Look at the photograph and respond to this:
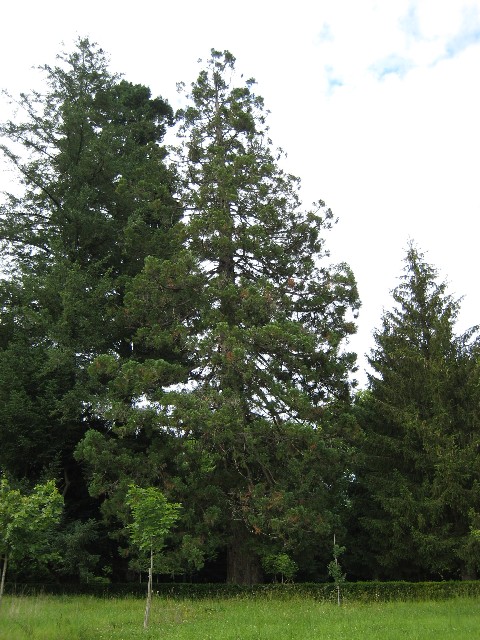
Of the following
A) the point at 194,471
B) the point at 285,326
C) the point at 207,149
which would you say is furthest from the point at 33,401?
the point at 207,149

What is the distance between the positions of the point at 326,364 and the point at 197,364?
13.4 feet

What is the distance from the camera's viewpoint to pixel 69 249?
21.5 meters

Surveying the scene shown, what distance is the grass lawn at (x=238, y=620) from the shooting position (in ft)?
32.1

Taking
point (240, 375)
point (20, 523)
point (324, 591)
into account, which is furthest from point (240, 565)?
point (20, 523)

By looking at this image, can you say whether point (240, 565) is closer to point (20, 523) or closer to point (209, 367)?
point (209, 367)

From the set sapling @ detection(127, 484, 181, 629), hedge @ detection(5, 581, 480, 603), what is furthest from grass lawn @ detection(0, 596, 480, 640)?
sapling @ detection(127, 484, 181, 629)

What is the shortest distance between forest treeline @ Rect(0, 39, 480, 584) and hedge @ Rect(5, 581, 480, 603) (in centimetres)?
80

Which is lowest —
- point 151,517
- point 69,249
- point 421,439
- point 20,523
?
point 20,523

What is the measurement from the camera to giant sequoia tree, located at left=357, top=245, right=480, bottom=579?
18.1m

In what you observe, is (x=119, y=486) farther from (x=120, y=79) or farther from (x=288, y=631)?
(x=120, y=79)

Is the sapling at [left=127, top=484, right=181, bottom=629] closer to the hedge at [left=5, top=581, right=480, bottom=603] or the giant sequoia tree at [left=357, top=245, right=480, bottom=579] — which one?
the hedge at [left=5, top=581, right=480, bottom=603]

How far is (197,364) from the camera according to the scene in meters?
18.2

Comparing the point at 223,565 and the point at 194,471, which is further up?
the point at 194,471

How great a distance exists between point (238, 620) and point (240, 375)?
711 centimetres
